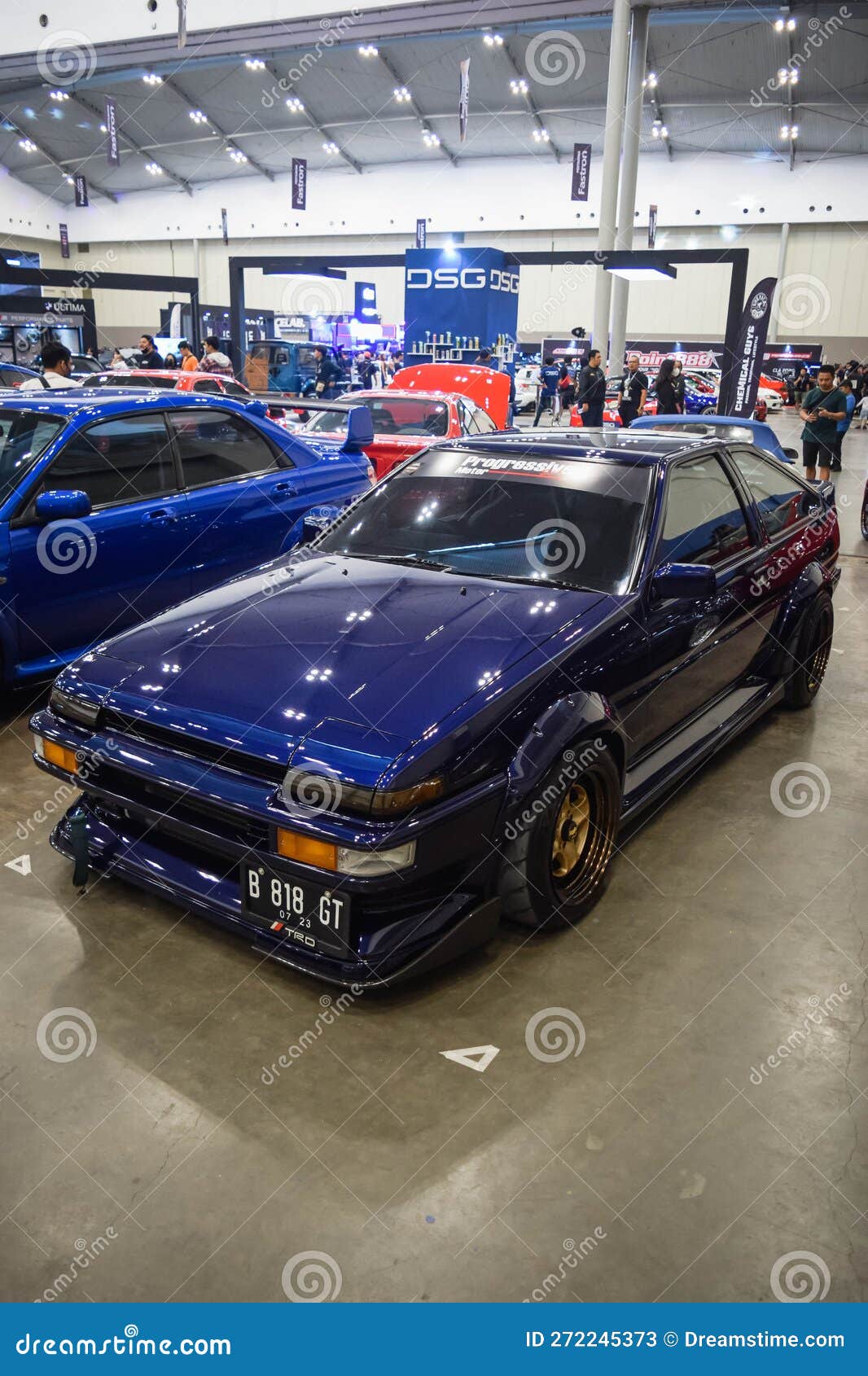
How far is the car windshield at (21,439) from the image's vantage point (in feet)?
14.4

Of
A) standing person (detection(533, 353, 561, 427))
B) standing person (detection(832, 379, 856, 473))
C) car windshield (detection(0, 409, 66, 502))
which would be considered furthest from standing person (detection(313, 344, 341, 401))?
car windshield (detection(0, 409, 66, 502))

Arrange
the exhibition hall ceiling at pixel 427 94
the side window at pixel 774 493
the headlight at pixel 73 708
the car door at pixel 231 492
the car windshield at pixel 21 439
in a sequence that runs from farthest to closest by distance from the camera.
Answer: the exhibition hall ceiling at pixel 427 94 → the car door at pixel 231 492 → the car windshield at pixel 21 439 → the side window at pixel 774 493 → the headlight at pixel 73 708

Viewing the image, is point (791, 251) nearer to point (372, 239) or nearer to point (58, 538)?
point (372, 239)

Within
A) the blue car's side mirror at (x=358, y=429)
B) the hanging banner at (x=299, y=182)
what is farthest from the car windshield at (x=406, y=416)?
the hanging banner at (x=299, y=182)

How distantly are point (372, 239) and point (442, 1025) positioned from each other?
39177 millimetres

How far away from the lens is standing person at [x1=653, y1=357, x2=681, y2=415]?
46.0ft

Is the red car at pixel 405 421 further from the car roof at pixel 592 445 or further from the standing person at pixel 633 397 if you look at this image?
the standing person at pixel 633 397

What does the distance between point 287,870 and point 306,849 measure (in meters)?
0.09

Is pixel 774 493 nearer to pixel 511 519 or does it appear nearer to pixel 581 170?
pixel 511 519

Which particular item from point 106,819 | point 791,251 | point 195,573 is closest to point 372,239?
point 791,251

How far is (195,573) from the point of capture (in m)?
5.01

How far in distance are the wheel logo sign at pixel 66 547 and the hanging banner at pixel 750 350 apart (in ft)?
42.4

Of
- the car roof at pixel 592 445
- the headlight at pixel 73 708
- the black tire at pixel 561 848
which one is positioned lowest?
the black tire at pixel 561 848

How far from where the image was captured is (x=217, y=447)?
5273 mm
